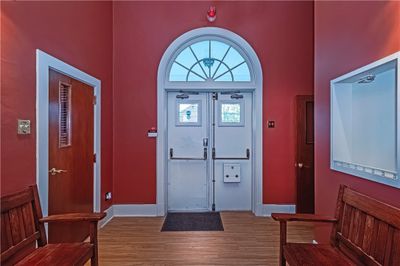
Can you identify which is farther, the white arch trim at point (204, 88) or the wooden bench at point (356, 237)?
the white arch trim at point (204, 88)

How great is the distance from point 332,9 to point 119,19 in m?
3.14

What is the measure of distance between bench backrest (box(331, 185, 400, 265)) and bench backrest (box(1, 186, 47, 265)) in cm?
224

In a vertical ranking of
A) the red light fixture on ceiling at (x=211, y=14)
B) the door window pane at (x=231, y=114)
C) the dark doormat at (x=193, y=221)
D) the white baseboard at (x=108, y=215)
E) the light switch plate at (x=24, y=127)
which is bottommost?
the dark doormat at (x=193, y=221)

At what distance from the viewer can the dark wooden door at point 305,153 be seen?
4562mm

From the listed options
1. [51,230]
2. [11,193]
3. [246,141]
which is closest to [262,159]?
[246,141]

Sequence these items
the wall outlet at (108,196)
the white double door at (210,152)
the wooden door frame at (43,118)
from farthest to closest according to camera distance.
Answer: the white double door at (210,152) < the wall outlet at (108,196) < the wooden door frame at (43,118)

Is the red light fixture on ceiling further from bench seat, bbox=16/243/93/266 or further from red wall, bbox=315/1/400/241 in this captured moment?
bench seat, bbox=16/243/93/266

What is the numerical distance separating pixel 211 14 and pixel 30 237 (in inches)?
147

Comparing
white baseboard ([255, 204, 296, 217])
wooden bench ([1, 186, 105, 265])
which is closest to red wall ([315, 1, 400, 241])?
white baseboard ([255, 204, 296, 217])

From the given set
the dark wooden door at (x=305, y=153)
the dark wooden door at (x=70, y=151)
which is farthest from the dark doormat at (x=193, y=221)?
the dark wooden door at (x=305, y=153)

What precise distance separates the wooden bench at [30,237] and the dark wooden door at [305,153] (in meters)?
3.25

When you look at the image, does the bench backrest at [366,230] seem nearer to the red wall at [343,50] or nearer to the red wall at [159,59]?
the red wall at [343,50]

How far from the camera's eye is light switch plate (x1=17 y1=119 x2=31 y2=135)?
2246 millimetres

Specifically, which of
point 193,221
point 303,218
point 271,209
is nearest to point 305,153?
point 271,209
